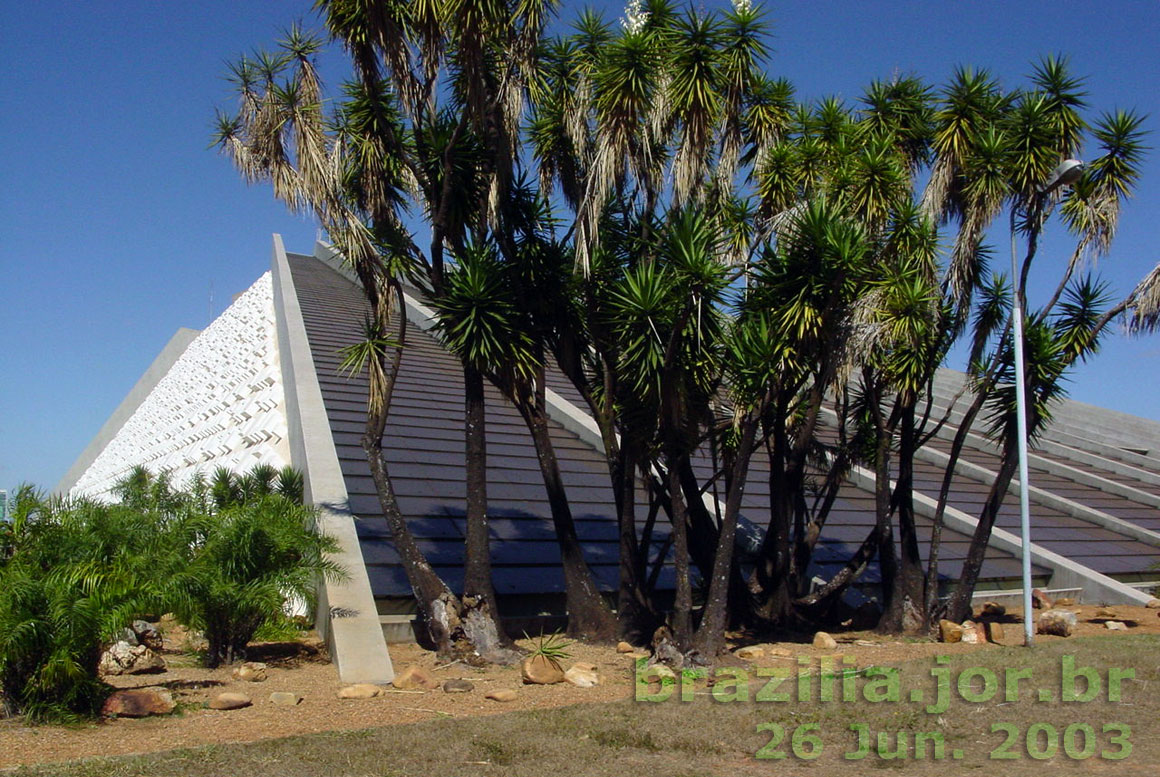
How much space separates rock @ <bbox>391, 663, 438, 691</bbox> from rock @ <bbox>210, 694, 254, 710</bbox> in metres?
1.44

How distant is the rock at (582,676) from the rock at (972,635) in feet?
15.1

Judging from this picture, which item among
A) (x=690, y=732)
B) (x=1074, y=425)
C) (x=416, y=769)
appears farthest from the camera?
(x=1074, y=425)

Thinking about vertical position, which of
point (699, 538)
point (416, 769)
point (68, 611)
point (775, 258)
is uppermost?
point (775, 258)

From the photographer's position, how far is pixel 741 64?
10.3 meters

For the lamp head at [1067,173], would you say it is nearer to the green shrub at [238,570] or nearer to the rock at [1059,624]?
the rock at [1059,624]

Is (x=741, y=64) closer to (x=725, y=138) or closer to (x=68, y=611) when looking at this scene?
(x=725, y=138)

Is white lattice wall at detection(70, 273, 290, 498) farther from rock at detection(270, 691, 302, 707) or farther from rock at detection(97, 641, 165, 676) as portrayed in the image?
rock at detection(270, 691, 302, 707)

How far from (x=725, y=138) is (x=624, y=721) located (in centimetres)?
659

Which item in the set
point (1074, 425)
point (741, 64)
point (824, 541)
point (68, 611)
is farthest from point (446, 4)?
point (1074, 425)

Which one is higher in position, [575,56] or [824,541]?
[575,56]

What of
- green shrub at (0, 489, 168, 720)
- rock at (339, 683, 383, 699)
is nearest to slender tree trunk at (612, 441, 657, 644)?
rock at (339, 683, 383, 699)

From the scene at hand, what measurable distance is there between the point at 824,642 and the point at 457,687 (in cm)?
439

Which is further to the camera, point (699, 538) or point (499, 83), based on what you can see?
point (699, 538)

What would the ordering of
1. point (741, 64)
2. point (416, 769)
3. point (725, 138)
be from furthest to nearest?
1. point (725, 138)
2. point (741, 64)
3. point (416, 769)
